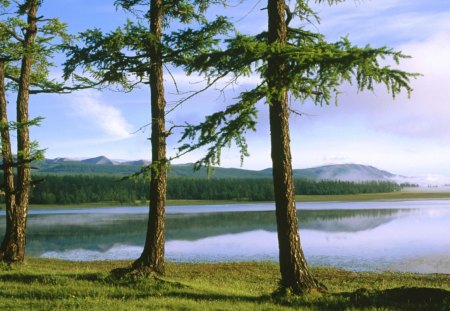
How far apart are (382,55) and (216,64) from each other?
422cm

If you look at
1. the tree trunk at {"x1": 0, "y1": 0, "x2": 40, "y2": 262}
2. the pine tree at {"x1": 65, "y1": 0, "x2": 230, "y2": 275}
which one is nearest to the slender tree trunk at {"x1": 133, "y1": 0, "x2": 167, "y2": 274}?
the pine tree at {"x1": 65, "y1": 0, "x2": 230, "y2": 275}

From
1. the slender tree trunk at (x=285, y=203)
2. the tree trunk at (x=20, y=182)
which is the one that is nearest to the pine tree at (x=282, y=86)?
the slender tree trunk at (x=285, y=203)

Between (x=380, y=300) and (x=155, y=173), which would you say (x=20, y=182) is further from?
(x=380, y=300)

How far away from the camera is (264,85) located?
12320 mm

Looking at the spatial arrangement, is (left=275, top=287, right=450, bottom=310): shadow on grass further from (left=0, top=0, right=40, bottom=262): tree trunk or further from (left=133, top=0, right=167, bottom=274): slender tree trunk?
(left=0, top=0, right=40, bottom=262): tree trunk

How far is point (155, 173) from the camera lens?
52.7ft

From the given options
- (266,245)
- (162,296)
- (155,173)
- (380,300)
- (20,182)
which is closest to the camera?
(380,300)

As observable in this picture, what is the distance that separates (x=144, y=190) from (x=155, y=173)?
502ft

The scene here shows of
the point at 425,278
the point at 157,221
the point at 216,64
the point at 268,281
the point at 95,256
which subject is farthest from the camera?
the point at 95,256

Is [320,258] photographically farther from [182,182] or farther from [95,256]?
[182,182]

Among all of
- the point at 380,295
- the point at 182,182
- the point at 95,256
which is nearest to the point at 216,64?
the point at 380,295

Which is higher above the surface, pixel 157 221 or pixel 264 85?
pixel 264 85

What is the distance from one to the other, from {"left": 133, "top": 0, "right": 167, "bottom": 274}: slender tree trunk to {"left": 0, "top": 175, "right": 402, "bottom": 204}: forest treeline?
13068 centimetres

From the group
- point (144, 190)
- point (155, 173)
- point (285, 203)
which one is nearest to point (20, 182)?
point (155, 173)
